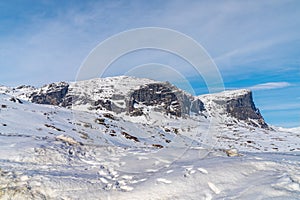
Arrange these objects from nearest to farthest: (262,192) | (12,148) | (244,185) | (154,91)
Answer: (262,192) → (244,185) → (12,148) → (154,91)

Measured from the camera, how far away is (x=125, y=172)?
12.7 m

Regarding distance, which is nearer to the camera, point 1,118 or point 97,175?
point 97,175

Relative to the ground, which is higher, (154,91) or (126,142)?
(154,91)

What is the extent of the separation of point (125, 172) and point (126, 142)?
19936mm

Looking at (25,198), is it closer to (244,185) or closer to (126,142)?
(244,185)

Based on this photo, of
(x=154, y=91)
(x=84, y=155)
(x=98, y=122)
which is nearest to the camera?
(x=84, y=155)

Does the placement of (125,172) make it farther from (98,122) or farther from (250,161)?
(98,122)

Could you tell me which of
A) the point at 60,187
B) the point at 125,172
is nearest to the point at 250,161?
the point at 125,172

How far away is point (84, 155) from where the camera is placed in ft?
52.8

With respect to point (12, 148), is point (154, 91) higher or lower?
higher

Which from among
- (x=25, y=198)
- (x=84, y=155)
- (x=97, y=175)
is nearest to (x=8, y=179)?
(x=25, y=198)

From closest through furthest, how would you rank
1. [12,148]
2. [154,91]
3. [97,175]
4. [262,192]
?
[262,192] < [97,175] < [12,148] < [154,91]

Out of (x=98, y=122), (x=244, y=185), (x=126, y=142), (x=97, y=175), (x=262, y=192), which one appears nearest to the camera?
(x=262, y=192)

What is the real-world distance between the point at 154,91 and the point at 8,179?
560 feet
